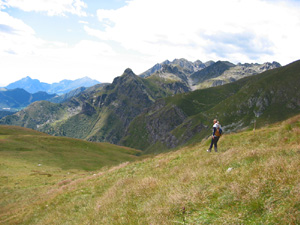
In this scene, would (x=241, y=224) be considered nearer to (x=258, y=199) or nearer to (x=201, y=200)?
(x=258, y=199)

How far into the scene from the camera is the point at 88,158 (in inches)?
2419

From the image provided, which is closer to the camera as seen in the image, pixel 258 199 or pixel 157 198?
pixel 258 199

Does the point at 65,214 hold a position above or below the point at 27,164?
above

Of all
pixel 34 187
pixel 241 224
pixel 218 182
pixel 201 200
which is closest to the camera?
pixel 241 224

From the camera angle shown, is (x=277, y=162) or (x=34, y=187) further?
(x=34, y=187)

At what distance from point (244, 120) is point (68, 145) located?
180081 millimetres

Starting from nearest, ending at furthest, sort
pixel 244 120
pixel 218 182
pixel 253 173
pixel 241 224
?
pixel 241 224, pixel 253 173, pixel 218 182, pixel 244 120

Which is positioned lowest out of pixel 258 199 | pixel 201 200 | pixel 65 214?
pixel 65 214

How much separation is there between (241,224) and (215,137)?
49.4 ft

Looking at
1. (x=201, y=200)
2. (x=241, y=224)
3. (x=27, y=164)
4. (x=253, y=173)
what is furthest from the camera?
(x=27, y=164)

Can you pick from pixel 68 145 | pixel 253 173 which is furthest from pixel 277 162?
pixel 68 145

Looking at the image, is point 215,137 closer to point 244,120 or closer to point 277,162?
point 277,162

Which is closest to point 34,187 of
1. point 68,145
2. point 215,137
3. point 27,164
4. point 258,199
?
point 27,164

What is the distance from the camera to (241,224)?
18.1 feet
